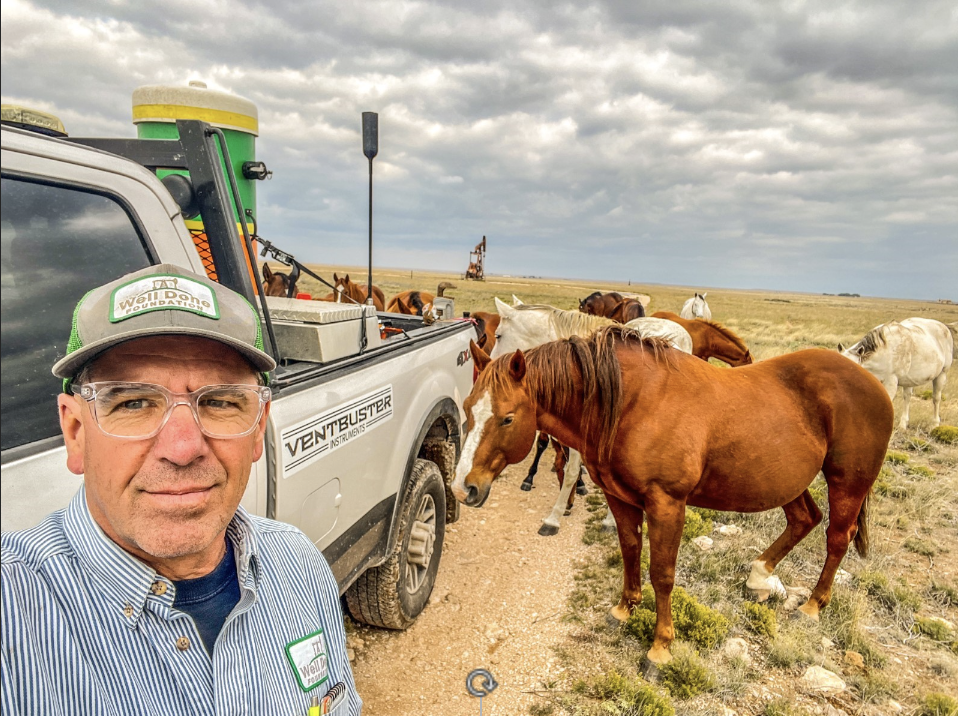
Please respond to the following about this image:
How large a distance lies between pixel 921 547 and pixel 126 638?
643 centimetres

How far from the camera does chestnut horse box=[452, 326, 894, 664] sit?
10.2 ft

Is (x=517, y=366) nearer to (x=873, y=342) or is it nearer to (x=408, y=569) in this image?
(x=408, y=569)

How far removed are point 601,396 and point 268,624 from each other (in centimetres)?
240

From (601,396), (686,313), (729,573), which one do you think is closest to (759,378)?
(601,396)

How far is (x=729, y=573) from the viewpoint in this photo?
429 centimetres

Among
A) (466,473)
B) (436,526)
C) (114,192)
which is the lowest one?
(436,526)

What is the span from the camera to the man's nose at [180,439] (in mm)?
944

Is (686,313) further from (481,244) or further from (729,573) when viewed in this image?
(481,244)

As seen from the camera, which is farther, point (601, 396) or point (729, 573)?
point (729, 573)

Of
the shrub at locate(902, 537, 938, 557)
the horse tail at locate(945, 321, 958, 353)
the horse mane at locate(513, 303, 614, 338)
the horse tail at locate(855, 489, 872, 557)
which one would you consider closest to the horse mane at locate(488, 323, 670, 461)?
the horse mane at locate(513, 303, 614, 338)

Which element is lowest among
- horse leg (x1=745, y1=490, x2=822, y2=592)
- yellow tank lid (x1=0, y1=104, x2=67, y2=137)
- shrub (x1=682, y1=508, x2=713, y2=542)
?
shrub (x1=682, y1=508, x2=713, y2=542)

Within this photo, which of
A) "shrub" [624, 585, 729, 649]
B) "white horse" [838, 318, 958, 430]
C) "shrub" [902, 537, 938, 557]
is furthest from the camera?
"white horse" [838, 318, 958, 430]

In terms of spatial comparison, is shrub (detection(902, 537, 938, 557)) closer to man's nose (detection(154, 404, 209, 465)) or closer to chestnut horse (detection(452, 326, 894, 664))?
chestnut horse (detection(452, 326, 894, 664))

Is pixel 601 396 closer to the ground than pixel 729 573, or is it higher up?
higher up
